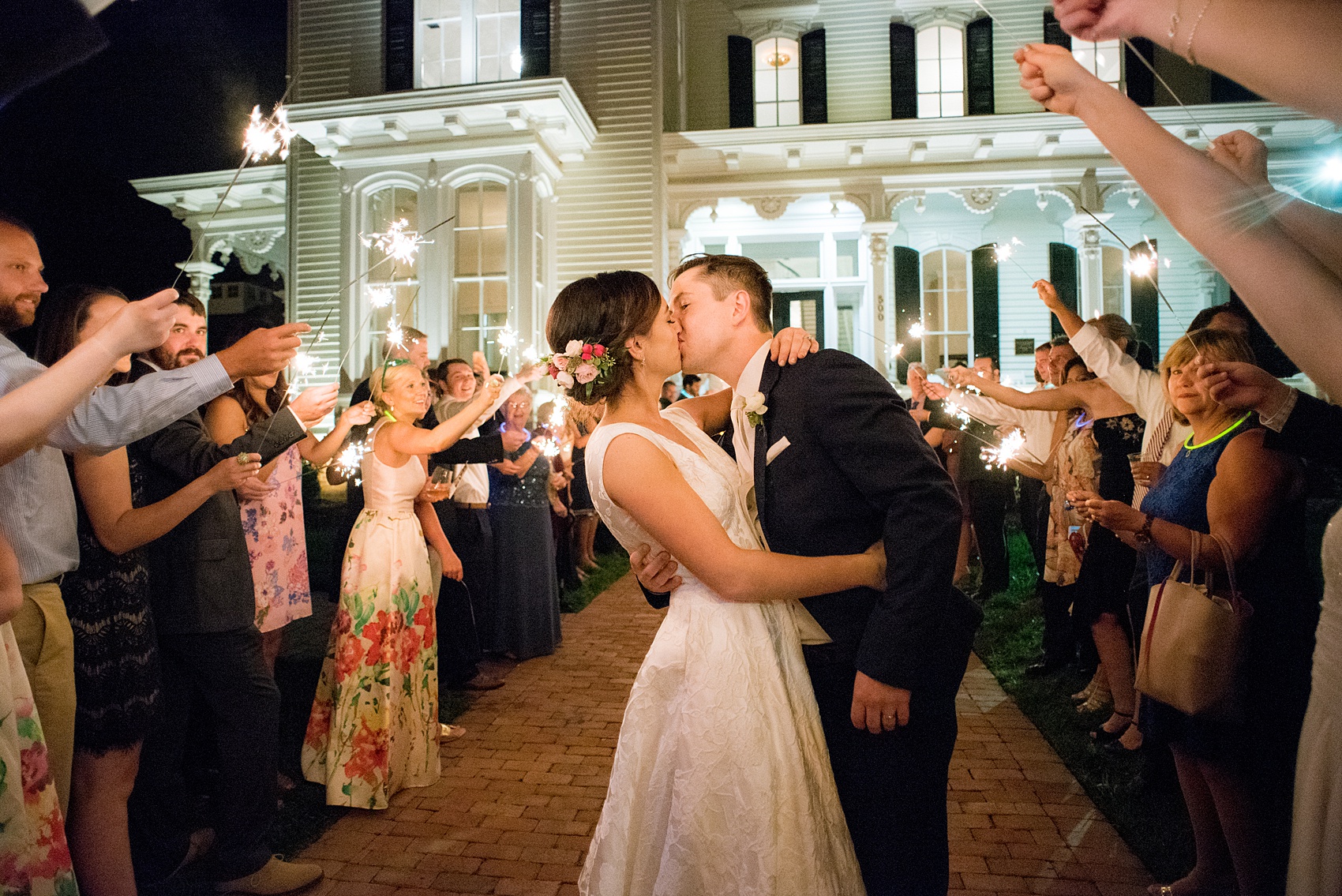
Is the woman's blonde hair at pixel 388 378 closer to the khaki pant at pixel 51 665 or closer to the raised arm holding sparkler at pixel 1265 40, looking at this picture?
the khaki pant at pixel 51 665

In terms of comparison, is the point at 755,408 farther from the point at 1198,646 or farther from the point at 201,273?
the point at 201,273

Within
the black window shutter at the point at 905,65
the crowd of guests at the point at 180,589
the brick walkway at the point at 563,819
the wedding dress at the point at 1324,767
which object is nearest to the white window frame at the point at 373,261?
the crowd of guests at the point at 180,589

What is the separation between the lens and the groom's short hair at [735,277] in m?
2.31

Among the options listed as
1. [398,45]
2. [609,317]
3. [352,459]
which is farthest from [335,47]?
[609,317]

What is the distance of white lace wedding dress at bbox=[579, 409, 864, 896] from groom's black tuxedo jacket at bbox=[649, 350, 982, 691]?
0.52 ft

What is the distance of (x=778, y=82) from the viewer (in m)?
12.8

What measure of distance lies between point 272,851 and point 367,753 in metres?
0.58

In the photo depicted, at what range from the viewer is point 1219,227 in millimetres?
999

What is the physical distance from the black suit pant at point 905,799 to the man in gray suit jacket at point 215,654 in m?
2.43

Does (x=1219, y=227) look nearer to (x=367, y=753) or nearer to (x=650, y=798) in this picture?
(x=650, y=798)

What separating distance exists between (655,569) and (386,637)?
8.29 feet

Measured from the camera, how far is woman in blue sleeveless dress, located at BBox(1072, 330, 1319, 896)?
2396 mm

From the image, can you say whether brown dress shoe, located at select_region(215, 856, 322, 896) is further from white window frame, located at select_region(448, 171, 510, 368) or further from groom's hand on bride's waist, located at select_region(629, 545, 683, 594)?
white window frame, located at select_region(448, 171, 510, 368)

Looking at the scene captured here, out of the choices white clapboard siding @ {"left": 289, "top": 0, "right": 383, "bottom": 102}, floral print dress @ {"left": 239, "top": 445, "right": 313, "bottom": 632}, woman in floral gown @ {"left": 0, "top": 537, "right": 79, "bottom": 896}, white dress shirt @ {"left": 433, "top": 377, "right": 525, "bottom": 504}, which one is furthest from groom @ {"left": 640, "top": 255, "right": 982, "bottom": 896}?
white clapboard siding @ {"left": 289, "top": 0, "right": 383, "bottom": 102}
